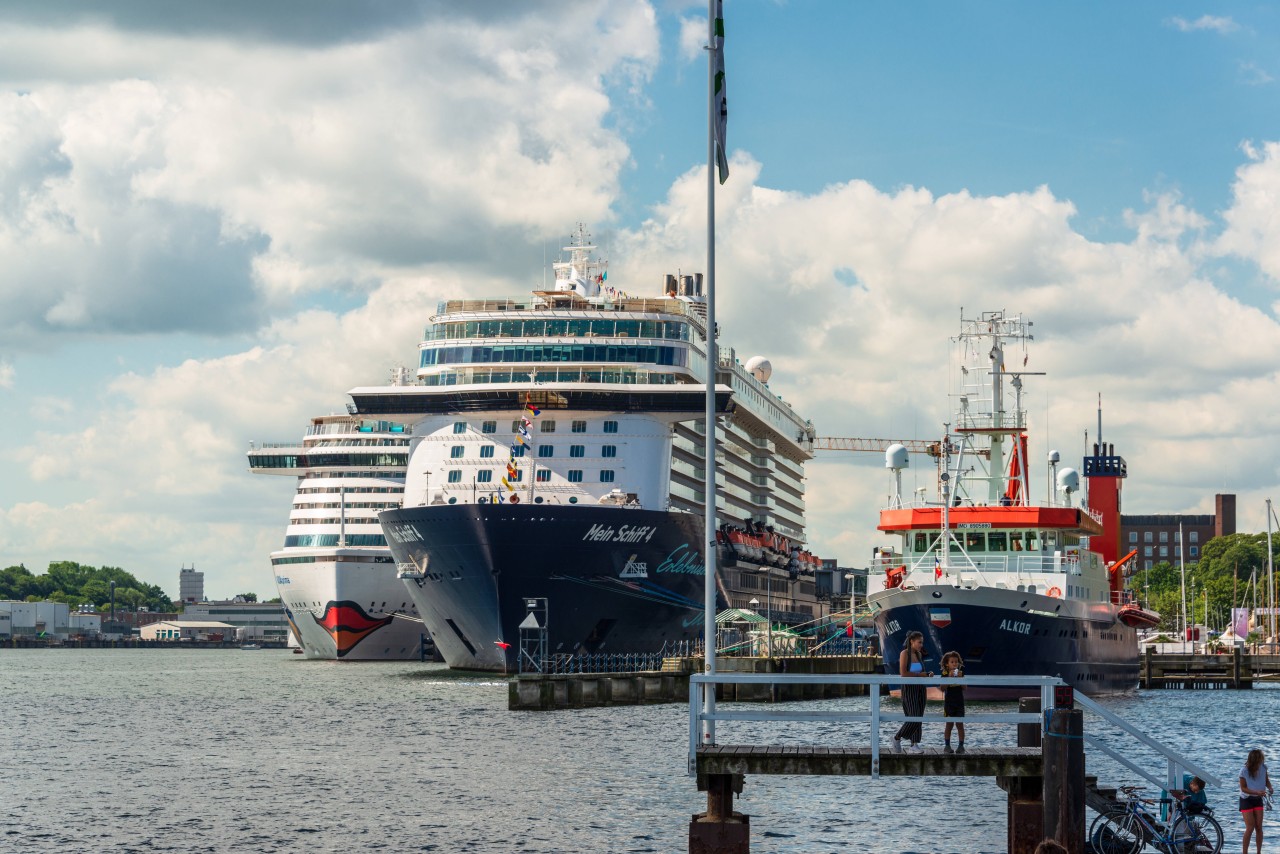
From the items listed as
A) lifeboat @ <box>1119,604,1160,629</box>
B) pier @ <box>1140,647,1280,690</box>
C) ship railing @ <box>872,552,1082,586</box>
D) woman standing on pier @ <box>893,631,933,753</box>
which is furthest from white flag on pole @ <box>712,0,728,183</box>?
pier @ <box>1140,647,1280,690</box>

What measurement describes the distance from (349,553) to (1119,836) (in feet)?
A: 287

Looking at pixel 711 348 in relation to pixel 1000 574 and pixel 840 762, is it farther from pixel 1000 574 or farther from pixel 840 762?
pixel 1000 574

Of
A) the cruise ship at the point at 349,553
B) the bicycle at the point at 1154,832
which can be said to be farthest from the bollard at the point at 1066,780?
the cruise ship at the point at 349,553

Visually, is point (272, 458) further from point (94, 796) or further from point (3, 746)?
point (94, 796)

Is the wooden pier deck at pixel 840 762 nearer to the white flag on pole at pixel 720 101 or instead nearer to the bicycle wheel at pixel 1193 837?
the bicycle wheel at pixel 1193 837

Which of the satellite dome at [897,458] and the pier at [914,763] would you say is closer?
the pier at [914,763]

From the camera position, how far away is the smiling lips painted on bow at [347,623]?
109938 mm

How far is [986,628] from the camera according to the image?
184 ft

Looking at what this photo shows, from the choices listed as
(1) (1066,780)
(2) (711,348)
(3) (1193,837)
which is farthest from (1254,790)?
(2) (711,348)

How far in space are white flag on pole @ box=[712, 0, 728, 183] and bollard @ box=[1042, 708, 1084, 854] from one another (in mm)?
12467

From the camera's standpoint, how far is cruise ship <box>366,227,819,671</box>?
2874 inches

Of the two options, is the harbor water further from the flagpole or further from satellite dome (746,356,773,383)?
satellite dome (746,356,773,383)

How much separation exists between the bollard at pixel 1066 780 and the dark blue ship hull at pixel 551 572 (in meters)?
50.0

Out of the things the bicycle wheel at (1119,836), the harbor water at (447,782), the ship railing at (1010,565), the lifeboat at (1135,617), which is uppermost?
the ship railing at (1010,565)
